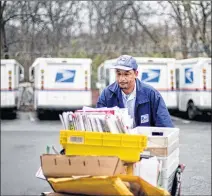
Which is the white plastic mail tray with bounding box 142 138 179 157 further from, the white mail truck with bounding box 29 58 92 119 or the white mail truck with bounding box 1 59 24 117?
the white mail truck with bounding box 1 59 24 117

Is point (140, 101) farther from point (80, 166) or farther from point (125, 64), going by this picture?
point (80, 166)

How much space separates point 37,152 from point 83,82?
8.75 metres

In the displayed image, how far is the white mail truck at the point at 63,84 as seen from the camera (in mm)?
21938

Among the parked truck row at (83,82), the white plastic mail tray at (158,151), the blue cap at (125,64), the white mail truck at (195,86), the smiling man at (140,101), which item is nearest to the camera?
the white plastic mail tray at (158,151)

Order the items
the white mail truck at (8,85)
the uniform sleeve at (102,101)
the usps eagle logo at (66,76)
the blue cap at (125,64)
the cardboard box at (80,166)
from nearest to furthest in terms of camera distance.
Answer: the cardboard box at (80,166), the blue cap at (125,64), the uniform sleeve at (102,101), the usps eagle logo at (66,76), the white mail truck at (8,85)

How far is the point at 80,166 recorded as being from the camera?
396 cm

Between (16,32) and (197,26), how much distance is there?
33.5 feet

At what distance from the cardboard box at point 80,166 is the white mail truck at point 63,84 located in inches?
704

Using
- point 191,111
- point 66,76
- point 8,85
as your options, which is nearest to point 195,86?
point 191,111

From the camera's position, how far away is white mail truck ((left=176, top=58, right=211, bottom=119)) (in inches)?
848

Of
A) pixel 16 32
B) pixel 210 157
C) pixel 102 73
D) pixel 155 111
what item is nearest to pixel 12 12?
pixel 16 32

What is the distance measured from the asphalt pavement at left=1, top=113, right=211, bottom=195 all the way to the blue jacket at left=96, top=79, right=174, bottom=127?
10.8ft

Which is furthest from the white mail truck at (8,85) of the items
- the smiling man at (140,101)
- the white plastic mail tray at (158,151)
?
the white plastic mail tray at (158,151)

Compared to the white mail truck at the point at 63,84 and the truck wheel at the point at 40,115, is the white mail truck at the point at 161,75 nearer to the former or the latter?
the white mail truck at the point at 63,84
